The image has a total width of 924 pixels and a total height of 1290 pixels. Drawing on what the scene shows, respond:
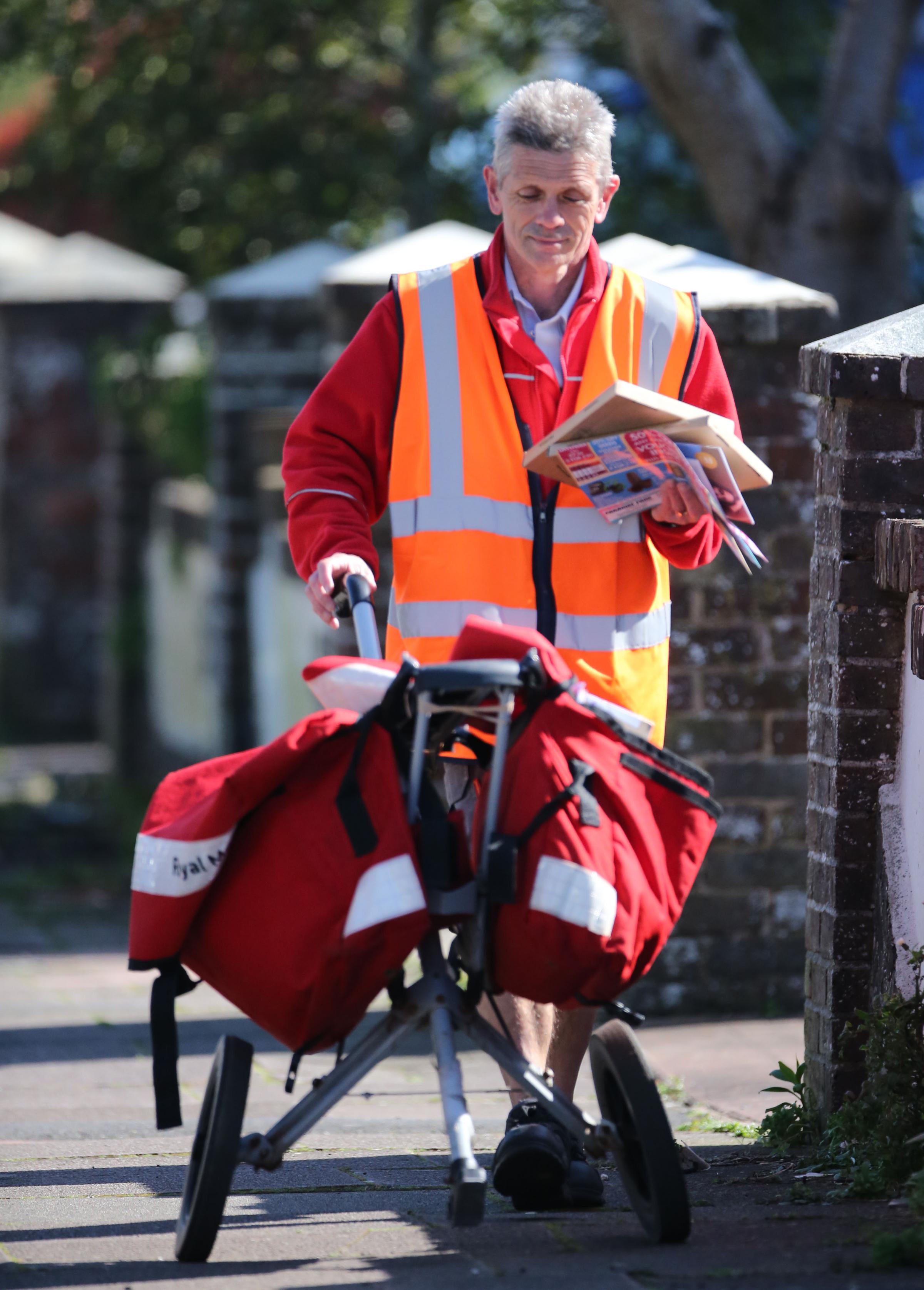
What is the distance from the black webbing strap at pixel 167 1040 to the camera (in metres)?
3.29

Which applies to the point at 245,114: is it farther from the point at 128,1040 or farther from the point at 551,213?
the point at 551,213

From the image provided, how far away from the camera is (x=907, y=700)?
161 inches

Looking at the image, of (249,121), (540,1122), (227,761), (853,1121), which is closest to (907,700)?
(853,1121)

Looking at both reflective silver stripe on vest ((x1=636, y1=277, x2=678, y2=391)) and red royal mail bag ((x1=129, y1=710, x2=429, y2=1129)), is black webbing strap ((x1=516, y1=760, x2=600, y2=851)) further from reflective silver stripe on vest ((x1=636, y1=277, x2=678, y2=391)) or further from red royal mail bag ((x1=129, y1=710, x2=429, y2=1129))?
reflective silver stripe on vest ((x1=636, y1=277, x2=678, y2=391))

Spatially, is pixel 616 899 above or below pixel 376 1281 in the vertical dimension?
above

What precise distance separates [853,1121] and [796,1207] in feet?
1.01

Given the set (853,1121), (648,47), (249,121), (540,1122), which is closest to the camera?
(540,1122)

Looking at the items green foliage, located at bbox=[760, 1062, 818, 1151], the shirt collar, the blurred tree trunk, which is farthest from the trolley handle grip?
the blurred tree trunk

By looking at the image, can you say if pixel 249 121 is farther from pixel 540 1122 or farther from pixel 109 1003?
pixel 540 1122

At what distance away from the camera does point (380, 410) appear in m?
3.91

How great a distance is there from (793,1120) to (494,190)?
198cm

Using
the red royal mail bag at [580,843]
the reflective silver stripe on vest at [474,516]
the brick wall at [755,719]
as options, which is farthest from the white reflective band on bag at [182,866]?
the brick wall at [755,719]

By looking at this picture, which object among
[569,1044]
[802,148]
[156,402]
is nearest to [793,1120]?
[569,1044]

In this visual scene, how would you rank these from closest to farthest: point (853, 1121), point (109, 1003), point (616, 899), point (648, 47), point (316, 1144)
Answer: point (616, 899), point (853, 1121), point (316, 1144), point (109, 1003), point (648, 47)
